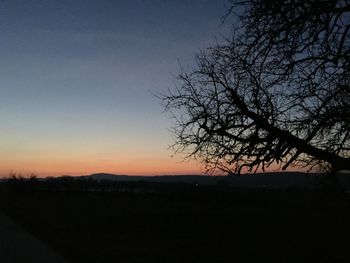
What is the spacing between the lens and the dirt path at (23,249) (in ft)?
41.0

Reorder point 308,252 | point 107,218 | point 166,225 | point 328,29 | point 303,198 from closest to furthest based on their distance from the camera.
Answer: point 328,29, point 308,252, point 166,225, point 107,218, point 303,198

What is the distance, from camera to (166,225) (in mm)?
23953

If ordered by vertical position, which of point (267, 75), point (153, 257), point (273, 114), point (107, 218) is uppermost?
point (267, 75)

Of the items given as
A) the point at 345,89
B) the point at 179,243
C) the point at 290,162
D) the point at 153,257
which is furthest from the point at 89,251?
the point at 345,89

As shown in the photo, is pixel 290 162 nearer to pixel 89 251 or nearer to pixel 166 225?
pixel 89 251

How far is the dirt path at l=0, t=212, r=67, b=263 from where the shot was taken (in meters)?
12.5

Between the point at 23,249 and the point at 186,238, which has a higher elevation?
the point at 186,238

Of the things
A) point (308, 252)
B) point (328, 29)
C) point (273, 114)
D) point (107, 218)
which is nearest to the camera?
point (328, 29)

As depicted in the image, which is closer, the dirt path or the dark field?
the dirt path

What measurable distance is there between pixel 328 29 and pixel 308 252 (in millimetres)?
6660

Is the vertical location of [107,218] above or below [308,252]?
Answer: above

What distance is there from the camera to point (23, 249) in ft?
46.7

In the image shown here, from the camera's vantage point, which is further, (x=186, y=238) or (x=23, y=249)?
(x=186, y=238)

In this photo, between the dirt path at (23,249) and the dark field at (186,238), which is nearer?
the dirt path at (23,249)
